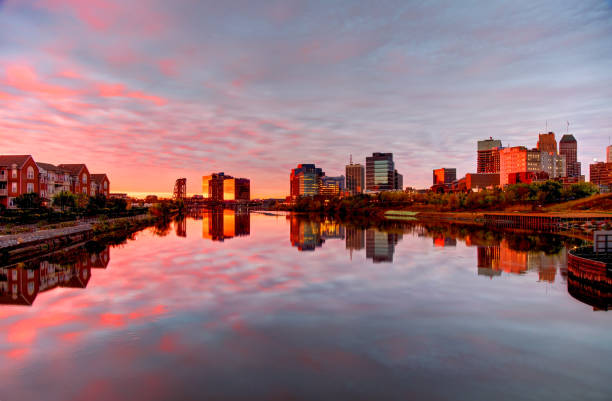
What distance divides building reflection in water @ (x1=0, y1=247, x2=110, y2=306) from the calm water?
24cm

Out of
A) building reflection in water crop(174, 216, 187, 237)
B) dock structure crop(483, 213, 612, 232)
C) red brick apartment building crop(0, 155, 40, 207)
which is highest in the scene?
red brick apartment building crop(0, 155, 40, 207)

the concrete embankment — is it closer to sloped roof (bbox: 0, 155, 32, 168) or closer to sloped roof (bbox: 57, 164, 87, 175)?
sloped roof (bbox: 0, 155, 32, 168)

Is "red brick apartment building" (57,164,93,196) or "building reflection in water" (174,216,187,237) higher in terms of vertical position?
"red brick apartment building" (57,164,93,196)

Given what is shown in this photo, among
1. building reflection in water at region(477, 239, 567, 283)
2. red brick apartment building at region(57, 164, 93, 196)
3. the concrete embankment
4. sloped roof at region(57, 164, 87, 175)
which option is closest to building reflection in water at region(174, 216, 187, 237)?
the concrete embankment

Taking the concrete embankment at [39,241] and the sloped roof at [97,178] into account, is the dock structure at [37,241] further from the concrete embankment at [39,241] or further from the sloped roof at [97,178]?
the sloped roof at [97,178]

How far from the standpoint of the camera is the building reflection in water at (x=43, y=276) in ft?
90.7

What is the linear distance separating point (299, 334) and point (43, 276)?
86.9 feet

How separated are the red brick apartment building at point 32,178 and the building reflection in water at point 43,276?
166 feet

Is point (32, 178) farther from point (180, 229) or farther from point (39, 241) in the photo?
point (39, 241)

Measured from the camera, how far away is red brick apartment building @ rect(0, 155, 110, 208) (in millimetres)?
79812

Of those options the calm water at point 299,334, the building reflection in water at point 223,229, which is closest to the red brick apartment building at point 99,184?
the building reflection in water at point 223,229

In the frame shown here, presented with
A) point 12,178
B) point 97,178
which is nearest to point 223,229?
point 12,178

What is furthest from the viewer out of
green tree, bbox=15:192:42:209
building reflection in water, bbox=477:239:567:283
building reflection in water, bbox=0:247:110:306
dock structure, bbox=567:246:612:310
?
green tree, bbox=15:192:42:209

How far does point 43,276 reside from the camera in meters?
33.2
